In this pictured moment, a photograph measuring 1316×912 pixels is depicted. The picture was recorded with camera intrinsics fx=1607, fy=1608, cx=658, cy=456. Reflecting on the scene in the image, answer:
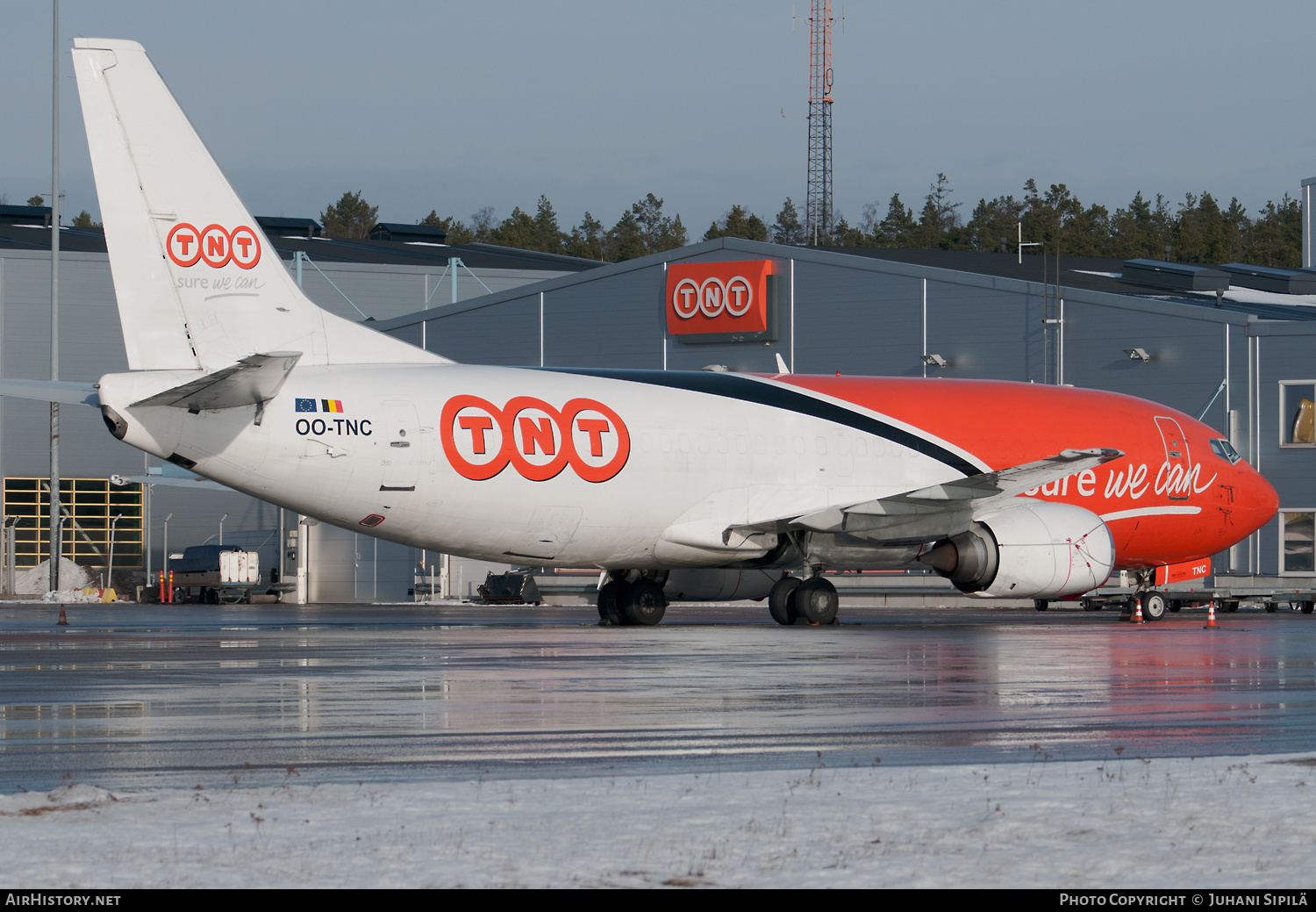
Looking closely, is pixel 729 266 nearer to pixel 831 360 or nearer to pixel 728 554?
pixel 831 360

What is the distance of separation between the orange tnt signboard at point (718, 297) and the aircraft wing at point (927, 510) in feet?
68.2

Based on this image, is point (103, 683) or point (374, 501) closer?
point (103, 683)

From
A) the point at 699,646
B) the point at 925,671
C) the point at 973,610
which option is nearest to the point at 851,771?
the point at 925,671

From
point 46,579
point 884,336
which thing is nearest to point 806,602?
point 884,336

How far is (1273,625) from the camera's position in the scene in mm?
28828

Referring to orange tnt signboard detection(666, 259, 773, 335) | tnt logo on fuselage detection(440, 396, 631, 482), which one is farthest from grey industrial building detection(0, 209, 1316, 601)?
tnt logo on fuselage detection(440, 396, 631, 482)

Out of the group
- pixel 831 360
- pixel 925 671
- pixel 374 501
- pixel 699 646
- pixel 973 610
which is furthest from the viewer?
pixel 831 360

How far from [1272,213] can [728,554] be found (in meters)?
143

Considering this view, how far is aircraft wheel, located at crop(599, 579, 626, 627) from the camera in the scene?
28.5 m

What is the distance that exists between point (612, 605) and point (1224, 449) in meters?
13.5

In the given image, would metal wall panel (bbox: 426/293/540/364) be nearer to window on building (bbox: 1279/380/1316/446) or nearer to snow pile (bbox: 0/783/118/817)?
window on building (bbox: 1279/380/1316/446)

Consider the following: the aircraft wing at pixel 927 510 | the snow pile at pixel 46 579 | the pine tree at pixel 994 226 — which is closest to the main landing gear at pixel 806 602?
the aircraft wing at pixel 927 510

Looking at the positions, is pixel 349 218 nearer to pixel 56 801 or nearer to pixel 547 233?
pixel 547 233

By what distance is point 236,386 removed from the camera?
2200 cm
